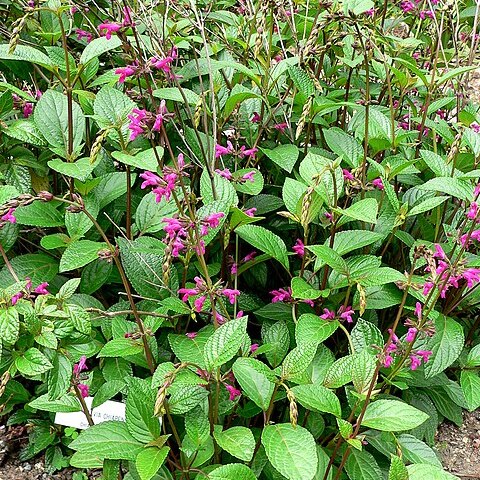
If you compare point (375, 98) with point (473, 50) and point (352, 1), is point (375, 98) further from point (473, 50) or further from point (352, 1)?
point (352, 1)

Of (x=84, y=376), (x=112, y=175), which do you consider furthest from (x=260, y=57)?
(x=84, y=376)

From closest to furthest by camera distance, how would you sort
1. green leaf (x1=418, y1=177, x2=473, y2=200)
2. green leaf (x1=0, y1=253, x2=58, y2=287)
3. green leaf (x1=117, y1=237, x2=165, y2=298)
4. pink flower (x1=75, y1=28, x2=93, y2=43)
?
green leaf (x1=418, y1=177, x2=473, y2=200) < green leaf (x1=117, y1=237, x2=165, y2=298) < green leaf (x1=0, y1=253, x2=58, y2=287) < pink flower (x1=75, y1=28, x2=93, y2=43)

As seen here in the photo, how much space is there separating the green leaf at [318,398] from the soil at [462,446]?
728 mm

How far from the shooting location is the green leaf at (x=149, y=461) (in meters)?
1.31

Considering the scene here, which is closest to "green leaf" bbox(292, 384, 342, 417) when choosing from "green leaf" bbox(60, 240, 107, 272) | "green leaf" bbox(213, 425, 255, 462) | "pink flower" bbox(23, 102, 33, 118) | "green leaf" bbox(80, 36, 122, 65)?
"green leaf" bbox(213, 425, 255, 462)

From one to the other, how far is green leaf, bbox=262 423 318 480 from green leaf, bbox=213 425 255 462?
44 mm

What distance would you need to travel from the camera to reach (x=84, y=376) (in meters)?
1.70

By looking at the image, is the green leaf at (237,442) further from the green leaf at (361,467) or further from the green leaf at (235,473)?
the green leaf at (361,467)

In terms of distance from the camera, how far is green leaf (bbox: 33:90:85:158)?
182cm

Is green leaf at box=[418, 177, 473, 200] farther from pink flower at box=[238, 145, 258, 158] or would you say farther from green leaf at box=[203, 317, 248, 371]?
green leaf at box=[203, 317, 248, 371]

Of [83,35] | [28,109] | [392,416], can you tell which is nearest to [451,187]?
[392,416]

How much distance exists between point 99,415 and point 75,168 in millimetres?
647

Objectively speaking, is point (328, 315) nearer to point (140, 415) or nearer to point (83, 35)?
point (140, 415)

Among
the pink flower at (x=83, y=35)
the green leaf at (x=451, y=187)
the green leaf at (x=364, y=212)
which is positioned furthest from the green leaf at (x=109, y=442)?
the pink flower at (x=83, y=35)
